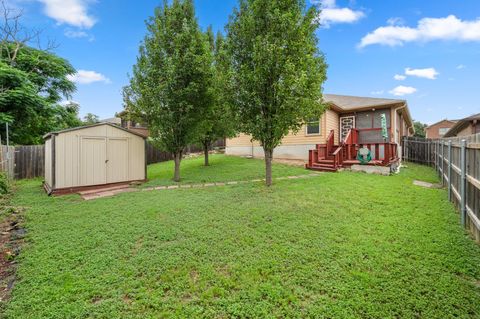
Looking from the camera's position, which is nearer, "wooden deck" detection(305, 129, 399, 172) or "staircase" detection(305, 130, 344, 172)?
"wooden deck" detection(305, 129, 399, 172)

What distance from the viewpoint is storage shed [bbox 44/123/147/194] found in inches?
302

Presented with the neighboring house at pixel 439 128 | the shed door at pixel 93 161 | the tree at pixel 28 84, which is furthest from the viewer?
the neighboring house at pixel 439 128

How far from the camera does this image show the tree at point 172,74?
330 inches

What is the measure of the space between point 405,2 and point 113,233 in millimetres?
14024

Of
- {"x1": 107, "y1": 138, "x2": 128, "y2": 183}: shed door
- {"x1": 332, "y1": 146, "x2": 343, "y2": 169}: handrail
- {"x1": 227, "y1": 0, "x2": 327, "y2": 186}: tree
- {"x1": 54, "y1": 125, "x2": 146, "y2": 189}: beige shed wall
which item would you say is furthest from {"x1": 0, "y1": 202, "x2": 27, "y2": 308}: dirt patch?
{"x1": 332, "y1": 146, "x2": 343, "y2": 169}: handrail

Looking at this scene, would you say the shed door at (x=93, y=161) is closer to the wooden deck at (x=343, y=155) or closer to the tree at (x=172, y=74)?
the tree at (x=172, y=74)

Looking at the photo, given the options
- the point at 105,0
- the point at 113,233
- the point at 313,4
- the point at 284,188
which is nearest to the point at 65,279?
the point at 113,233

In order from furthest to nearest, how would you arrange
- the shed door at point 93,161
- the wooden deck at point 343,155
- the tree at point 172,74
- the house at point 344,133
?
the house at point 344,133 → the wooden deck at point 343,155 → the tree at point 172,74 → the shed door at point 93,161

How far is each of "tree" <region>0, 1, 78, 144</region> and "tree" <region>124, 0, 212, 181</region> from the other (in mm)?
8672

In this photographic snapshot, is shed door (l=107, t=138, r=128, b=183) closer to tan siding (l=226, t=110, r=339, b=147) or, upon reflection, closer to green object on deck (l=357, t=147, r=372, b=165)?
tan siding (l=226, t=110, r=339, b=147)

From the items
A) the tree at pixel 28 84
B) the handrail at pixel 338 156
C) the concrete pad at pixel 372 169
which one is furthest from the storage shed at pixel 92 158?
the concrete pad at pixel 372 169

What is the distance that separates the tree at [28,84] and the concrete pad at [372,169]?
1728 centimetres

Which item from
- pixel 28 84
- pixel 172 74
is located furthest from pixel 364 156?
pixel 28 84

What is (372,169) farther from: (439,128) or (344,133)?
(439,128)
